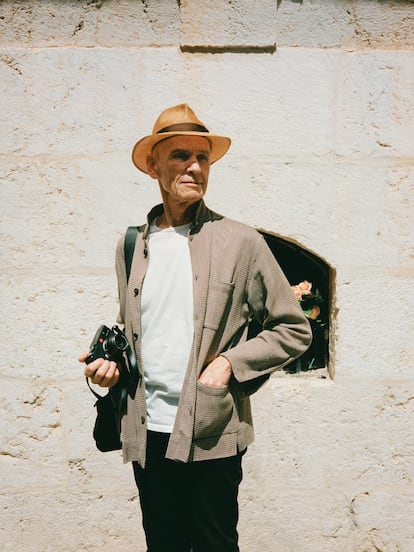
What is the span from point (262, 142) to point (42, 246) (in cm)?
122

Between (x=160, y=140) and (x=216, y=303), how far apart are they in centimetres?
63

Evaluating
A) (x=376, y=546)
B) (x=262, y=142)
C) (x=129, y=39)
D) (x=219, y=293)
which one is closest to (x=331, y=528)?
(x=376, y=546)

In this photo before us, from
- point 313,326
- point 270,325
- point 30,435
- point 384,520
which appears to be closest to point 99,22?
point 270,325

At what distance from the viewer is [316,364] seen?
2629mm

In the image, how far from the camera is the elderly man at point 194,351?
159 cm

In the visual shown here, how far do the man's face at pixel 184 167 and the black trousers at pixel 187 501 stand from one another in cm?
83

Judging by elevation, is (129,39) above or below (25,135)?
above

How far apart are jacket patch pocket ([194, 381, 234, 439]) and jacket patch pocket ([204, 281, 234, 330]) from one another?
20 cm

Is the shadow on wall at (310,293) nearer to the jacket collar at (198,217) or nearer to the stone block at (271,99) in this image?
the stone block at (271,99)

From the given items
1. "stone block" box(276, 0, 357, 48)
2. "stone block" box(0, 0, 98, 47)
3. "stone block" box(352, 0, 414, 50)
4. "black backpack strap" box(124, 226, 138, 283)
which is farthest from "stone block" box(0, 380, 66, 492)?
"stone block" box(352, 0, 414, 50)

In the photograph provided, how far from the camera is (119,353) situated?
1679mm

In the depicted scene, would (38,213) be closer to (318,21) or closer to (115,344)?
(115,344)

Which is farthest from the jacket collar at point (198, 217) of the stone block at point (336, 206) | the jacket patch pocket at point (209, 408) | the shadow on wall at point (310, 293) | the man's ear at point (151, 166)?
the shadow on wall at point (310, 293)

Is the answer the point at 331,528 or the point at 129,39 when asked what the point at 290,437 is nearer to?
the point at 331,528
